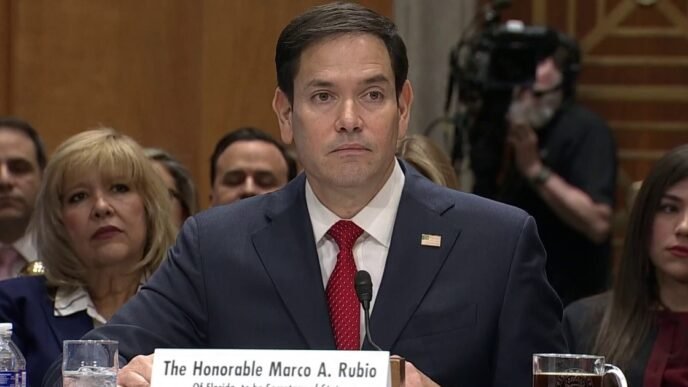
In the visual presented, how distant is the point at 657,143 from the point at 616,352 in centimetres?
348

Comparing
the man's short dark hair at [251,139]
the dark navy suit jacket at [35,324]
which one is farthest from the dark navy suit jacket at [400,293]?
the man's short dark hair at [251,139]

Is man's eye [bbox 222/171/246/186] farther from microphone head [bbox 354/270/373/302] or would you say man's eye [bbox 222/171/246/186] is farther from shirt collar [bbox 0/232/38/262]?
microphone head [bbox 354/270/373/302]

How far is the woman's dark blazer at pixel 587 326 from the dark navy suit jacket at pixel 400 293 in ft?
3.50

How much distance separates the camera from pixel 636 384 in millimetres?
4191

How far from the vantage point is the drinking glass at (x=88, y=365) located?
2.90 m

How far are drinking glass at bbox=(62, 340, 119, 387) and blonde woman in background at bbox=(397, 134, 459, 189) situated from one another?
2.06 meters

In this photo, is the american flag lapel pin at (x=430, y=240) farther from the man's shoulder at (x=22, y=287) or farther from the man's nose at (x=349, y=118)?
the man's shoulder at (x=22, y=287)

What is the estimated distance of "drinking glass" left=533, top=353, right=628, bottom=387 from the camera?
2783 mm

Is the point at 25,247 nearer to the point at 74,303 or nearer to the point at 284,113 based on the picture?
the point at 74,303

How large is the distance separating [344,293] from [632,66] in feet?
15.2

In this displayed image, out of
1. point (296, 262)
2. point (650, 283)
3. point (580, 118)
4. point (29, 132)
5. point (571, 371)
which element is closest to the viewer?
point (571, 371)

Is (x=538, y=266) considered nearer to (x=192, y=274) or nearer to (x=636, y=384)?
(x=192, y=274)

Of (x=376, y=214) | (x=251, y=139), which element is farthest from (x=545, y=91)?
(x=376, y=214)

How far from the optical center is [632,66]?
7.58m
